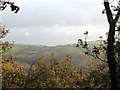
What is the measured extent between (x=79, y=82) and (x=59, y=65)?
108 inches

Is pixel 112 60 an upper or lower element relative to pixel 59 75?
upper

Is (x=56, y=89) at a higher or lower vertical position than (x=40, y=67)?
lower

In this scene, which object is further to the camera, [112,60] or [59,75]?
[59,75]

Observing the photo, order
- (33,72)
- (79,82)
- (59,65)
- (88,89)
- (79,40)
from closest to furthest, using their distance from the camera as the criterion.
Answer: (79,40), (88,89), (79,82), (33,72), (59,65)

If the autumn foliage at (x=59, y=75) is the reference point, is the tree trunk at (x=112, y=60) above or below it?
above

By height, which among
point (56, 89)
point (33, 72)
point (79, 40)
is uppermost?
point (79, 40)

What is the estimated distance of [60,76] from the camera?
12.7 metres

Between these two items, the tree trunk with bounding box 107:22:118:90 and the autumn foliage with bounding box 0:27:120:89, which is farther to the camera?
the autumn foliage with bounding box 0:27:120:89

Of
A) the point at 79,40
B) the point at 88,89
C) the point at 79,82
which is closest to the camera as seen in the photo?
the point at 79,40

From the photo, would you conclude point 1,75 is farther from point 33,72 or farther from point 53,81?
point 53,81

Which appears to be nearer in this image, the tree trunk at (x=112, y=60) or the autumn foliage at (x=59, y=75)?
the tree trunk at (x=112, y=60)

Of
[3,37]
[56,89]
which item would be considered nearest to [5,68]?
[3,37]

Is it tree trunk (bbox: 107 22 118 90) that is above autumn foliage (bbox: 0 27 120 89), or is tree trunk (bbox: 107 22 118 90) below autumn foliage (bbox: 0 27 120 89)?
above

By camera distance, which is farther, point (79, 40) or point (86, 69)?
point (86, 69)
